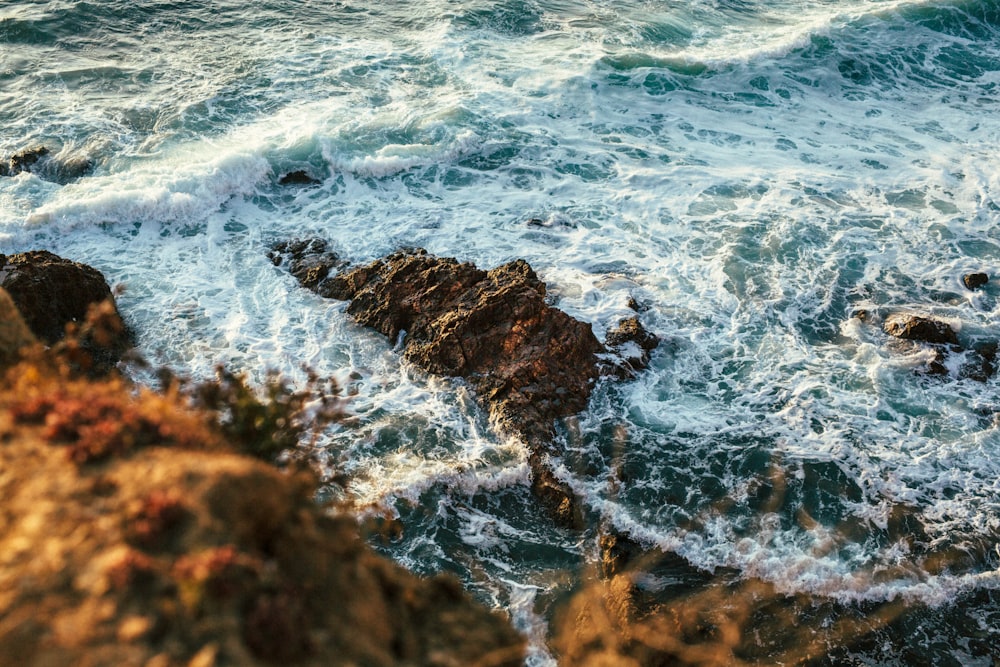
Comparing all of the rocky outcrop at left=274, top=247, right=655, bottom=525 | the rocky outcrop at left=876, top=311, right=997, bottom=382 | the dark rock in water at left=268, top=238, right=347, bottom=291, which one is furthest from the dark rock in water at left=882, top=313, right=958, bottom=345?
the dark rock in water at left=268, top=238, right=347, bottom=291

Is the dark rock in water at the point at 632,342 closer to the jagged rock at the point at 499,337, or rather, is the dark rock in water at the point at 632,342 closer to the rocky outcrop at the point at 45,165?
the jagged rock at the point at 499,337

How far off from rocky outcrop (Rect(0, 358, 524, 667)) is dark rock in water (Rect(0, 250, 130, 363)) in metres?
6.77

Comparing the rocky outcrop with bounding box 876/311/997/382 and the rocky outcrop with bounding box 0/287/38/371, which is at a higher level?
the rocky outcrop with bounding box 0/287/38/371

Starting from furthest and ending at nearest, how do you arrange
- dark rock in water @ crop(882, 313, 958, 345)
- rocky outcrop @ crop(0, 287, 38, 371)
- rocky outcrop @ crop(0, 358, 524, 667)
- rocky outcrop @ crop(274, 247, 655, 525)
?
1. dark rock in water @ crop(882, 313, 958, 345)
2. rocky outcrop @ crop(274, 247, 655, 525)
3. rocky outcrop @ crop(0, 287, 38, 371)
4. rocky outcrop @ crop(0, 358, 524, 667)

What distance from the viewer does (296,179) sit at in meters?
16.4

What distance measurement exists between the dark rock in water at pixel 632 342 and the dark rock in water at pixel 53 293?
7392 mm

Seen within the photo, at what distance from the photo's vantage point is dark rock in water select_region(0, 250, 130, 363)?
1032 cm

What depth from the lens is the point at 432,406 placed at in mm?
10422

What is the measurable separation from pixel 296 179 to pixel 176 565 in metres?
14.0

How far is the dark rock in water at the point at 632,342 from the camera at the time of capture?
11.3 metres

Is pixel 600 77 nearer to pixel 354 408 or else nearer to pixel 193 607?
pixel 354 408

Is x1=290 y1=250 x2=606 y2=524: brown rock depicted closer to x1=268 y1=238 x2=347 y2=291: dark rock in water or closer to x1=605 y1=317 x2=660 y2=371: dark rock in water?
x1=605 y1=317 x2=660 y2=371: dark rock in water

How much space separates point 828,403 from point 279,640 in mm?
9432

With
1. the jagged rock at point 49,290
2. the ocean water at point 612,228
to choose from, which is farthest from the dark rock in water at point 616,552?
the jagged rock at point 49,290
